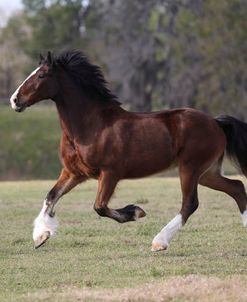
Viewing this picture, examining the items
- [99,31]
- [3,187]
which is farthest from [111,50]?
[3,187]

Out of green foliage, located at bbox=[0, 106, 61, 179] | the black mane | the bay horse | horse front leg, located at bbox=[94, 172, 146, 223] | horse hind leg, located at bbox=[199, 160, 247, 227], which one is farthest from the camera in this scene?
green foliage, located at bbox=[0, 106, 61, 179]

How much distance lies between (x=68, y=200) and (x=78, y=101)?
6.35m

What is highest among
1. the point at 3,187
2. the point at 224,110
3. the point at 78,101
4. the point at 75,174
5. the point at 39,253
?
the point at 78,101

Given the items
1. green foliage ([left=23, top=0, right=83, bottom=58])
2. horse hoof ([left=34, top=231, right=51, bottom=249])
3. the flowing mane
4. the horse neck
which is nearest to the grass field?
horse hoof ([left=34, top=231, right=51, bottom=249])

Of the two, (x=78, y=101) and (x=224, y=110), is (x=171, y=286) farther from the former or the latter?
(x=224, y=110)

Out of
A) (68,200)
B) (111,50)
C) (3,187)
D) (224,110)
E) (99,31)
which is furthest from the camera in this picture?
(99,31)

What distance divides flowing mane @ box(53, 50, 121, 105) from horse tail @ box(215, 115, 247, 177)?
4.45 feet

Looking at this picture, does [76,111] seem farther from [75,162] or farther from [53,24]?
[53,24]

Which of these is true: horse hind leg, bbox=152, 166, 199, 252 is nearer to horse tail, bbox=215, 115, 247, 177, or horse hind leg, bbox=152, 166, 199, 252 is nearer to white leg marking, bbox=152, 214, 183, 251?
white leg marking, bbox=152, 214, 183, 251

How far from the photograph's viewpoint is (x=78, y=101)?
10555 mm

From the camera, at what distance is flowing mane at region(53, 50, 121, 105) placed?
34.8 feet

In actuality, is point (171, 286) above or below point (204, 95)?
above

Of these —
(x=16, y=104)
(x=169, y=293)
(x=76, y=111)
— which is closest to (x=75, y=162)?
(x=76, y=111)

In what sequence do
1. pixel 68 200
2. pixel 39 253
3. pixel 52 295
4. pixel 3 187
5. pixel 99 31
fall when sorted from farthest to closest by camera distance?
1. pixel 99 31
2. pixel 3 187
3. pixel 68 200
4. pixel 39 253
5. pixel 52 295
